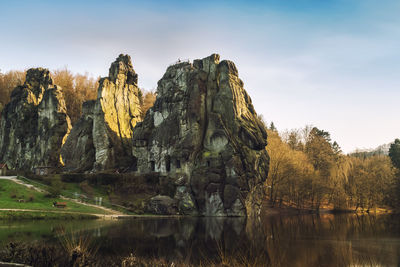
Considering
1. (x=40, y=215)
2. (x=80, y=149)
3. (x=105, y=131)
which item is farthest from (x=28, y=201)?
(x=105, y=131)

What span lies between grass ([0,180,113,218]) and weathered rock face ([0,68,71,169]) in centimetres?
2662

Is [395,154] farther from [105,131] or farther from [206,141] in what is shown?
[105,131]

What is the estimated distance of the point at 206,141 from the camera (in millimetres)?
55312

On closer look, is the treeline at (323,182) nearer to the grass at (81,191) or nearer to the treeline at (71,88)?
the grass at (81,191)

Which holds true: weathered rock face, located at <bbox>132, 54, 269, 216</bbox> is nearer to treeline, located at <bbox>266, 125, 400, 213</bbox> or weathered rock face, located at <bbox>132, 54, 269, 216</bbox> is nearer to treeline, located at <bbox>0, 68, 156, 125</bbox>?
treeline, located at <bbox>266, 125, 400, 213</bbox>

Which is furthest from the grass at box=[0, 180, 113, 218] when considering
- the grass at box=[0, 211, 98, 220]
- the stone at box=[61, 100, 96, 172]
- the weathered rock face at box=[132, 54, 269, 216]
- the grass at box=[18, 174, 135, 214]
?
the stone at box=[61, 100, 96, 172]

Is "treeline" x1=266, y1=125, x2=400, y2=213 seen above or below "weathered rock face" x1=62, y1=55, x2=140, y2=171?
below

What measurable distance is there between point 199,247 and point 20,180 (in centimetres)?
4200

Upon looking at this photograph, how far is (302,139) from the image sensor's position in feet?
286

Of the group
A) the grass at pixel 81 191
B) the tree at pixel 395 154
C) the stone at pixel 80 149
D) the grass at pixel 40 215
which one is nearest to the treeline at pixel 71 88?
the stone at pixel 80 149

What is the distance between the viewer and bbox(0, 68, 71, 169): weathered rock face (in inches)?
2872

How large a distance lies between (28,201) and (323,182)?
54.6 meters

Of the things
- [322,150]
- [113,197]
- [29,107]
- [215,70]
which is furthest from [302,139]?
[29,107]

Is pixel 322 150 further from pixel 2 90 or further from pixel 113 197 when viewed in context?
pixel 2 90
